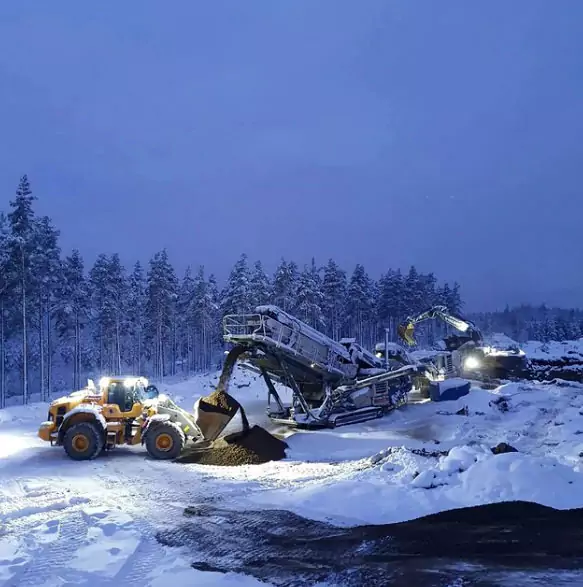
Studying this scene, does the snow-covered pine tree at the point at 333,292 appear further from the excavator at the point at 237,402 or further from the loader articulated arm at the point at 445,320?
the excavator at the point at 237,402

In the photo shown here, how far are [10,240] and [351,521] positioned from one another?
33315mm

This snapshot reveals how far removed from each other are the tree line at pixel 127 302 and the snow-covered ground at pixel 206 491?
2322 centimetres

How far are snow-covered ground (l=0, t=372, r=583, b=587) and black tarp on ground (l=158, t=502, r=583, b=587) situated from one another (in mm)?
413

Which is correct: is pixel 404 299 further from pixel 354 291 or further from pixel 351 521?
pixel 351 521

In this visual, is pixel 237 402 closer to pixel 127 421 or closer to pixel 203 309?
pixel 127 421

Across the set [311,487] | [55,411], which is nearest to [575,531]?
[311,487]

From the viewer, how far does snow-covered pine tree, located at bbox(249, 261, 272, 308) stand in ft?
202

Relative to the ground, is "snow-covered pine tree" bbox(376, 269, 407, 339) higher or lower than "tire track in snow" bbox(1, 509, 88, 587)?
higher

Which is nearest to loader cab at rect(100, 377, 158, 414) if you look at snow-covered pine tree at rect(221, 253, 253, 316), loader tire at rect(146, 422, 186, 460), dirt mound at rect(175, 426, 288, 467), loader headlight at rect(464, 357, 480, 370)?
loader tire at rect(146, 422, 186, 460)

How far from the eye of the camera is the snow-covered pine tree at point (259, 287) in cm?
6169

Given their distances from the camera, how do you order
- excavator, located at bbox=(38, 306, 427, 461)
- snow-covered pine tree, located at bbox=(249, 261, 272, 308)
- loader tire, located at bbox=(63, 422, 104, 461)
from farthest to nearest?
snow-covered pine tree, located at bbox=(249, 261, 272, 308)
excavator, located at bbox=(38, 306, 427, 461)
loader tire, located at bbox=(63, 422, 104, 461)

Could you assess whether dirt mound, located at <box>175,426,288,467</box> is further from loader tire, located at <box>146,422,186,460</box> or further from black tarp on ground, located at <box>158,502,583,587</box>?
black tarp on ground, located at <box>158,502,583,587</box>

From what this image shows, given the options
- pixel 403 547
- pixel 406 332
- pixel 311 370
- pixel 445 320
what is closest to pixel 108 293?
pixel 406 332

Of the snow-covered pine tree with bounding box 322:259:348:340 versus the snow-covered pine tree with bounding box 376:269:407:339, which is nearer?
the snow-covered pine tree with bounding box 322:259:348:340
